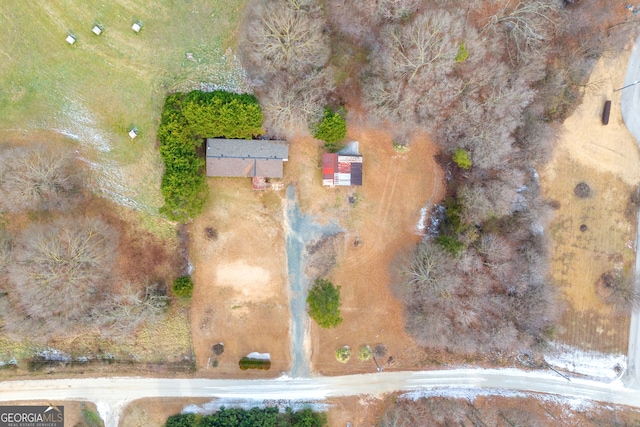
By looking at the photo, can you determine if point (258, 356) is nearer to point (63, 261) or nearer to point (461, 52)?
point (63, 261)

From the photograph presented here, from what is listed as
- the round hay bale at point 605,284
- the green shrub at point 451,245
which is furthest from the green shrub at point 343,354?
the round hay bale at point 605,284

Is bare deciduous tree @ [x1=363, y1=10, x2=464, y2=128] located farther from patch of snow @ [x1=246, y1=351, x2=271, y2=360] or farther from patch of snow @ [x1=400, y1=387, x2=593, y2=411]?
patch of snow @ [x1=400, y1=387, x2=593, y2=411]

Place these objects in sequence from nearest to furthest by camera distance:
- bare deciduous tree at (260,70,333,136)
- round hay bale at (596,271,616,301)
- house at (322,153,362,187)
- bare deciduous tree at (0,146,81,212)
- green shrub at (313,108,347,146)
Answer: bare deciduous tree at (0,146,81,212) → bare deciduous tree at (260,70,333,136) → green shrub at (313,108,347,146) → house at (322,153,362,187) → round hay bale at (596,271,616,301)

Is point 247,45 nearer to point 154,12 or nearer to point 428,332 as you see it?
point 154,12

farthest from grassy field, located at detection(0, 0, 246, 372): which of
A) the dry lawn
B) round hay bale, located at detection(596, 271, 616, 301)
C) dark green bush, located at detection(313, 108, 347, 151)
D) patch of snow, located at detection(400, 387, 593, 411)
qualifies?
round hay bale, located at detection(596, 271, 616, 301)

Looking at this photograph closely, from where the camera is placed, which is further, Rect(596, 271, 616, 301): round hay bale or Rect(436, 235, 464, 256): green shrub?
Rect(596, 271, 616, 301): round hay bale

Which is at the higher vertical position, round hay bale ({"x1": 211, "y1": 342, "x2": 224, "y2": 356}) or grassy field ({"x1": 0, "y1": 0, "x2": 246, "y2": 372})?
grassy field ({"x1": 0, "y1": 0, "x2": 246, "y2": 372})

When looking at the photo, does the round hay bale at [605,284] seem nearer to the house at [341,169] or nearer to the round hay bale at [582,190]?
the round hay bale at [582,190]
